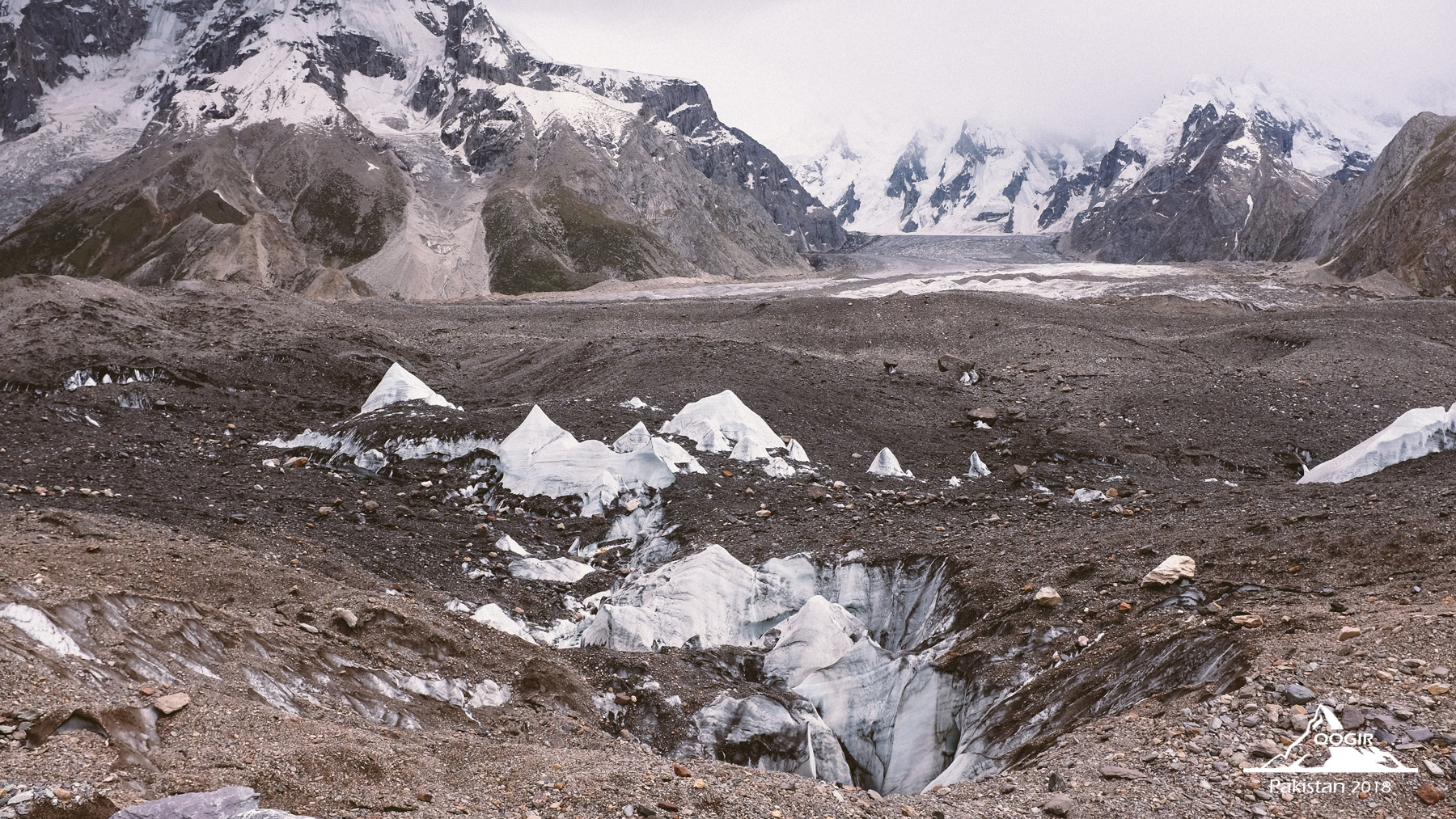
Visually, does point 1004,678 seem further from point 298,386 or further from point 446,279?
point 446,279

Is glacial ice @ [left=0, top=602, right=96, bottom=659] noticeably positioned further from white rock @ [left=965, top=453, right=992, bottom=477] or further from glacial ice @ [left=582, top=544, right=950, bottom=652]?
white rock @ [left=965, top=453, right=992, bottom=477]

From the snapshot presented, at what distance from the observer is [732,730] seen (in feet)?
28.3

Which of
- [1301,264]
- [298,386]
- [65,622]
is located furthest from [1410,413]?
[1301,264]

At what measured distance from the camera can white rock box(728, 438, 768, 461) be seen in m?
17.8

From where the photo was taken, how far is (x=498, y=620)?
10.6m

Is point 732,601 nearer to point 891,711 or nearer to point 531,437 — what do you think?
point 891,711

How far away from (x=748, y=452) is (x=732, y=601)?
637 centimetres

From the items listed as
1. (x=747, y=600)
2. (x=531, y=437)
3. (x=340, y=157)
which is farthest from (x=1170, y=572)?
(x=340, y=157)

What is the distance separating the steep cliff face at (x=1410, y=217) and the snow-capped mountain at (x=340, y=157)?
77.0 meters

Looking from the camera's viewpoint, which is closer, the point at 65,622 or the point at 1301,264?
the point at 65,622

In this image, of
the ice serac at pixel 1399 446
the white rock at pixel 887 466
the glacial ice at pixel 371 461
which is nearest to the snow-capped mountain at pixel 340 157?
the glacial ice at pixel 371 461

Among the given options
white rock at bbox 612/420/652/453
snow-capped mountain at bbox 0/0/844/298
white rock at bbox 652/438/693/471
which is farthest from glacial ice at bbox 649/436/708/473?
snow-capped mountain at bbox 0/0/844/298

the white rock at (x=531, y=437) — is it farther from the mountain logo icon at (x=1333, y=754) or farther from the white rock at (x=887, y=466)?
the mountain logo icon at (x=1333, y=754)

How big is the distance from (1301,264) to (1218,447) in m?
88.3
